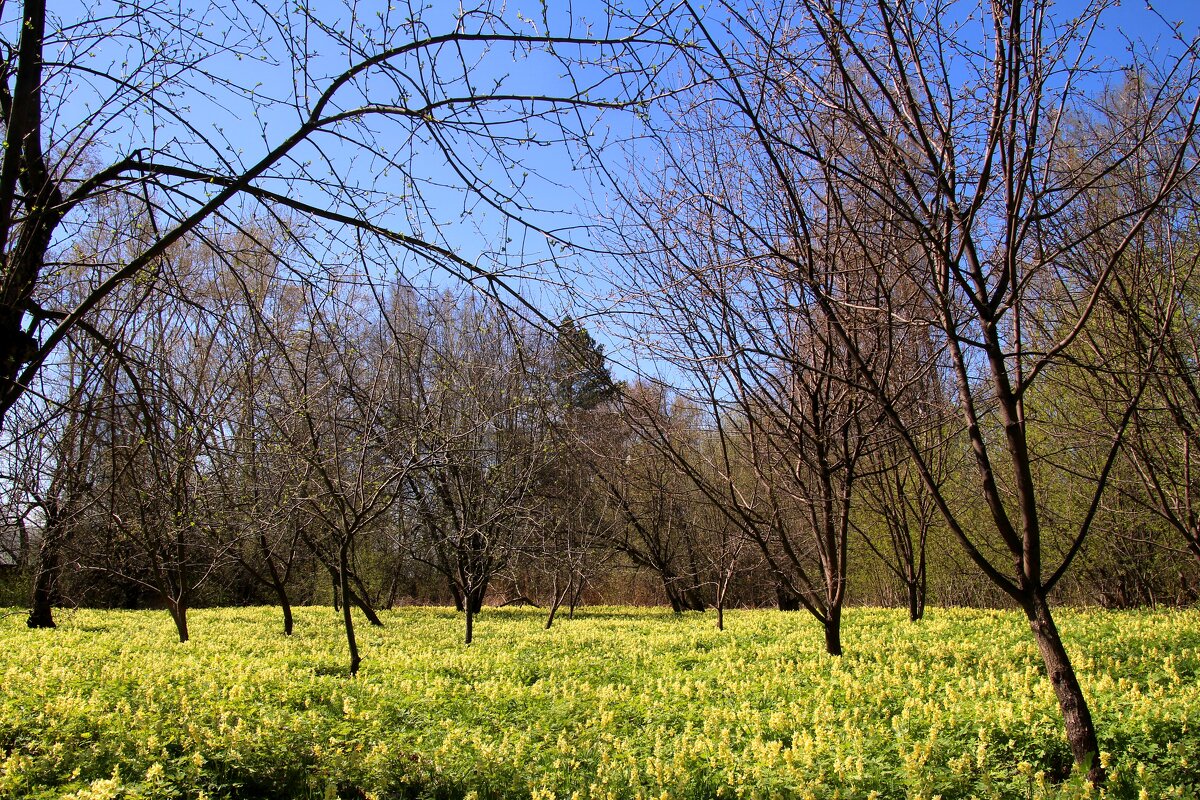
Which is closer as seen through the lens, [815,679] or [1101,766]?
[1101,766]

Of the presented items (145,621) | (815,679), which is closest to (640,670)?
(815,679)

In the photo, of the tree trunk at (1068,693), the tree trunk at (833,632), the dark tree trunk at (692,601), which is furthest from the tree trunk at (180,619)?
the dark tree trunk at (692,601)

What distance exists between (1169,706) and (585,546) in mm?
13155

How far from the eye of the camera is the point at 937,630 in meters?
9.48

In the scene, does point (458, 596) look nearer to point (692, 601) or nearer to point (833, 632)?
point (692, 601)

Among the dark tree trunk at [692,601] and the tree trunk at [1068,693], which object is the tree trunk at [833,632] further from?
the dark tree trunk at [692,601]

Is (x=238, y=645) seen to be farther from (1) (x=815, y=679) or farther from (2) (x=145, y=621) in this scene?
(1) (x=815, y=679)

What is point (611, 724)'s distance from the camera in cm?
461

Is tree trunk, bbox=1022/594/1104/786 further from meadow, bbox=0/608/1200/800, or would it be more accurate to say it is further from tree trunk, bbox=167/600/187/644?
tree trunk, bbox=167/600/187/644

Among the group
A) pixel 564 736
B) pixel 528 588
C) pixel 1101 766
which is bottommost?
pixel 528 588

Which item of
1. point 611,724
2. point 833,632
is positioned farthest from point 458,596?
point 611,724

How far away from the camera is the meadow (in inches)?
130

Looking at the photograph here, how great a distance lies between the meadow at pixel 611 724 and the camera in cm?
331

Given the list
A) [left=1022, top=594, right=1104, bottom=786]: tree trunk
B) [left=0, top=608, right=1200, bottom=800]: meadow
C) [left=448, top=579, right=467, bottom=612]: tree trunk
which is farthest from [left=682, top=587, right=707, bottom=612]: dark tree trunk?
[left=1022, top=594, right=1104, bottom=786]: tree trunk
